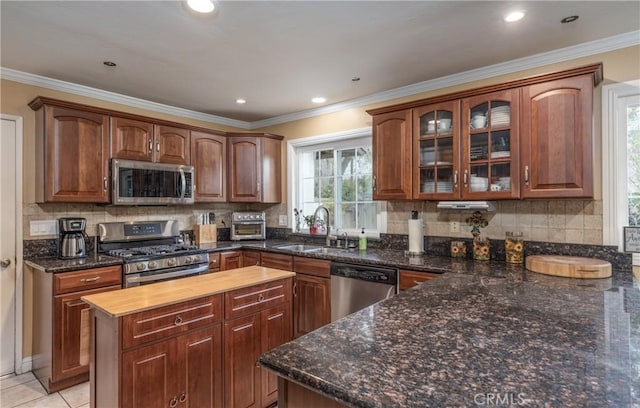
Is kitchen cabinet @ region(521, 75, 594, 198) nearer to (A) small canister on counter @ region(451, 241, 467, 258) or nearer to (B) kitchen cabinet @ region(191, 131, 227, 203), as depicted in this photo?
(A) small canister on counter @ region(451, 241, 467, 258)

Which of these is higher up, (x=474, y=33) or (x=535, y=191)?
(x=474, y=33)

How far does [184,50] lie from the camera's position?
258 cm

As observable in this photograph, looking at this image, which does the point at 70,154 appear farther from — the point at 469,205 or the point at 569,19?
the point at 569,19

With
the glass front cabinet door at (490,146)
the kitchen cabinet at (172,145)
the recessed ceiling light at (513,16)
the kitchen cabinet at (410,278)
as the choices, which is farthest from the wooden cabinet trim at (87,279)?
the recessed ceiling light at (513,16)

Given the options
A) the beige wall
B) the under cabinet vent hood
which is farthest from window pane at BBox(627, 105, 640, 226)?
the under cabinet vent hood

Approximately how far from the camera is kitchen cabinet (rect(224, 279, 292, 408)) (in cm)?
204

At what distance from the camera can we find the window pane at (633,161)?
95.1 inches

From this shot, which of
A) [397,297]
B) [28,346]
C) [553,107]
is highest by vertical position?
[553,107]

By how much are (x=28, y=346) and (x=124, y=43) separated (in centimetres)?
273

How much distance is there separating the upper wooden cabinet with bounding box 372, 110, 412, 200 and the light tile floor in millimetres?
2886

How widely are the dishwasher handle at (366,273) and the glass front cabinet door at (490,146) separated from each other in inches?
34.6

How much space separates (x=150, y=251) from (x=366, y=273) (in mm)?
2136

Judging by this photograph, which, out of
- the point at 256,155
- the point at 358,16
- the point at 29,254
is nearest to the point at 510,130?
the point at 358,16

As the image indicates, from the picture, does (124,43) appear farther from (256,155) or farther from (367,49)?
(256,155)
